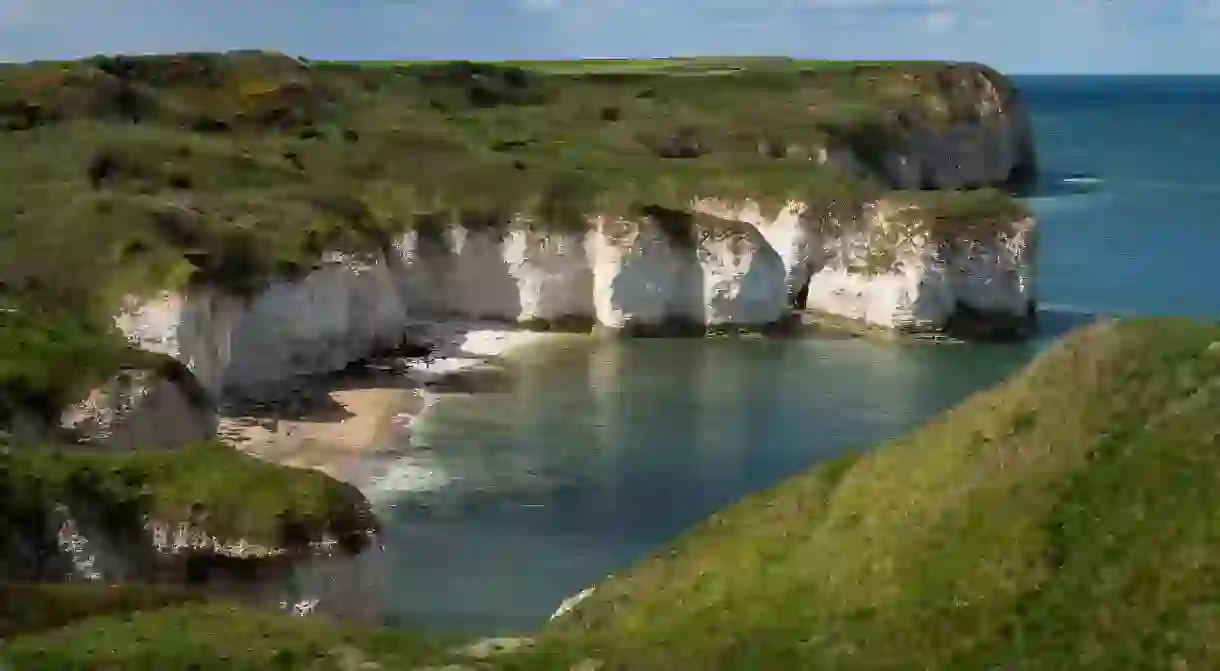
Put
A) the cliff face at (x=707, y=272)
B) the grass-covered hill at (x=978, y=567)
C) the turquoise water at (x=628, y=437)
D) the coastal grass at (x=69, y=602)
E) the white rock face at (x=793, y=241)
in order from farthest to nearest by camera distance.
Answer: the white rock face at (x=793, y=241)
the cliff face at (x=707, y=272)
the turquoise water at (x=628, y=437)
the coastal grass at (x=69, y=602)
the grass-covered hill at (x=978, y=567)

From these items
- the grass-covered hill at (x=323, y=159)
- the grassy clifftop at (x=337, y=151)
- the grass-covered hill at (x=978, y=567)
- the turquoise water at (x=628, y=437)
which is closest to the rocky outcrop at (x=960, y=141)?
the grass-covered hill at (x=323, y=159)

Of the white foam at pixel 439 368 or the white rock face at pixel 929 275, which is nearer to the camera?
the white foam at pixel 439 368

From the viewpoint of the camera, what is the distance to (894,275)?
62.8 metres

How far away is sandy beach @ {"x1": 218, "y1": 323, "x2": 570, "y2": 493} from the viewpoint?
4423 cm

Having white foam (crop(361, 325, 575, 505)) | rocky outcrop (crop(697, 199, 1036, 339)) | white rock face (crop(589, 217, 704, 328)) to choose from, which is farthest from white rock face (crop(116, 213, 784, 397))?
rocky outcrop (crop(697, 199, 1036, 339))

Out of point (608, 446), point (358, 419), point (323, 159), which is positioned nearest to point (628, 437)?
point (608, 446)

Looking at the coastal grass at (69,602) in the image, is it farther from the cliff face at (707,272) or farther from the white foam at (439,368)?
the cliff face at (707,272)

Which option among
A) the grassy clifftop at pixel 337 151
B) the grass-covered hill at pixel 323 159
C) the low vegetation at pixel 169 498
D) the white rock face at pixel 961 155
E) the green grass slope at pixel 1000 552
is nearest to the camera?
the green grass slope at pixel 1000 552

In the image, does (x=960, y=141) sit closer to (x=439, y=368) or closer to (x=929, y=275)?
(x=929, y=275)

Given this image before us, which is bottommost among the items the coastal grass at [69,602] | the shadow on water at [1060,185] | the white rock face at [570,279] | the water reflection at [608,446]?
the water reflection at [608,446]

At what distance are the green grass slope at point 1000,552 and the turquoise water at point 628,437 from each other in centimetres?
914

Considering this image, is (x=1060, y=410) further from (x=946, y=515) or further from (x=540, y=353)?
(x=540, y=353)

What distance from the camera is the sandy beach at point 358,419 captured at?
44225 mm

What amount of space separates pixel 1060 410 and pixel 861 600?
466cm
